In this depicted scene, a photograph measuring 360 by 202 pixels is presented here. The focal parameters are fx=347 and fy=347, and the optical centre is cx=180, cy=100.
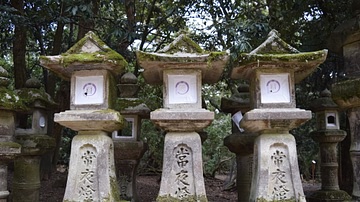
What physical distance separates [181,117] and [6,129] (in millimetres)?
2734

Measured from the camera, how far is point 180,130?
4.68m

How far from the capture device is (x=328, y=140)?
7621mm

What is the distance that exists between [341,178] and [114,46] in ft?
22.5

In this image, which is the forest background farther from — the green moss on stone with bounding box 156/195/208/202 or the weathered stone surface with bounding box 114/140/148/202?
the green moss on stone with bounding box 156/195/208/202

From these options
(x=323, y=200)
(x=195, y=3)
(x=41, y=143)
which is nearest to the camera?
(x=41, y=143)

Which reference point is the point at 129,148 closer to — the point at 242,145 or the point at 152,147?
the point at 242,145

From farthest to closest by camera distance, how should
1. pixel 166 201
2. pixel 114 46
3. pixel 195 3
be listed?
Result: pixel 114 46
pixel 195 3
pixel 166 201

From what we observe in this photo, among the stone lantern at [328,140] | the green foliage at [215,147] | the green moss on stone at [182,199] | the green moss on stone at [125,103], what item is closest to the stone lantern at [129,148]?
the green moss on stone at [125,103]

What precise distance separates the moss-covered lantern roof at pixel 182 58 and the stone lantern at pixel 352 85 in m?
1.87

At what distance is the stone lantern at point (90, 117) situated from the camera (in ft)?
14.8

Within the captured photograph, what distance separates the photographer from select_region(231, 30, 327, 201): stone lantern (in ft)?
15.0

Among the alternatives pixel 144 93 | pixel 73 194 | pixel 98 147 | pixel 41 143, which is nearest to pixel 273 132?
pixel 98 147

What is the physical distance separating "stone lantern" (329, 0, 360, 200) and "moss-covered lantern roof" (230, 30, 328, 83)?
2.12 feet

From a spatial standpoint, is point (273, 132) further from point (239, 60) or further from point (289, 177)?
point (239, 60)
